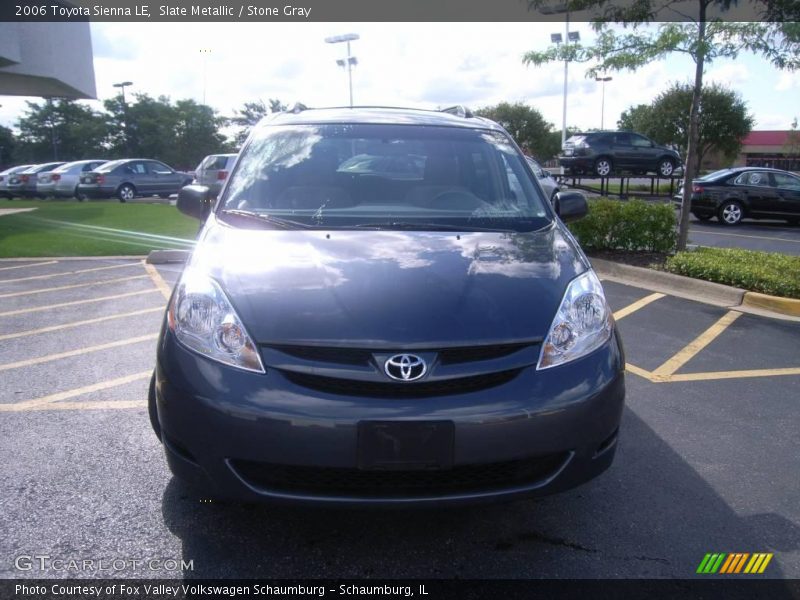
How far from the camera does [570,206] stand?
419cm

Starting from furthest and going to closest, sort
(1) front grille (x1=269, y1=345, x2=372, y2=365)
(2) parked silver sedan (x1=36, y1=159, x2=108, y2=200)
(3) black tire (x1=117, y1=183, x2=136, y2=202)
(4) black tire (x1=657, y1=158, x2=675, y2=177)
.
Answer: (2) parked silver sedan (x1=36, y1=159, x2=108, y2=200) → (3) black tire (x1=117, y1=183, x2=136, y2=202) → (4) black tire (x1=657, y1=158, x2=675, y2=177) → (1) front grille (x1=269, y1=345, x2=372, y2=365)

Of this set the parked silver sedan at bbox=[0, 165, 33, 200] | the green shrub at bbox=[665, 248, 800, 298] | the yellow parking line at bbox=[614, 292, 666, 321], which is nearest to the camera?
the yellow parking line at bbox=[614, 292, 666, 321]

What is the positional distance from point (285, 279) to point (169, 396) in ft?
2.09

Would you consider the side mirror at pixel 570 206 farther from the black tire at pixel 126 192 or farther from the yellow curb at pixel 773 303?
the black tire at pixel 126 192

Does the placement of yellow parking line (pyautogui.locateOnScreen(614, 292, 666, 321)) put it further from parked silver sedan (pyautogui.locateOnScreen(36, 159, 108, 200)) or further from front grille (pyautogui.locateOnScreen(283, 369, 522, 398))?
parked silver sedan (pyautogui.locateOnScreen(36, 159, 108, 200))

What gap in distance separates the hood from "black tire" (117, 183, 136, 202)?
22.1m

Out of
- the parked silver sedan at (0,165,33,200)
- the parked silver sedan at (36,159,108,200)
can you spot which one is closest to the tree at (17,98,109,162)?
the parked silver sedan at (0,165,33,200)

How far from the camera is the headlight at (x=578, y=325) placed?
258 centimetres

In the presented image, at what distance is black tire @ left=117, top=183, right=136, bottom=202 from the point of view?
23391mm

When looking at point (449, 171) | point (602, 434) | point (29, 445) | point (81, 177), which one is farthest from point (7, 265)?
point (81, 177)

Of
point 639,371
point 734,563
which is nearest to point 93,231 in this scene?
point 639,371

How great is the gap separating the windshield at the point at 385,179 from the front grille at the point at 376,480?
1362 mm

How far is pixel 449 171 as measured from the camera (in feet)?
13.0

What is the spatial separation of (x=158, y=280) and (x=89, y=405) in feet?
14.7
